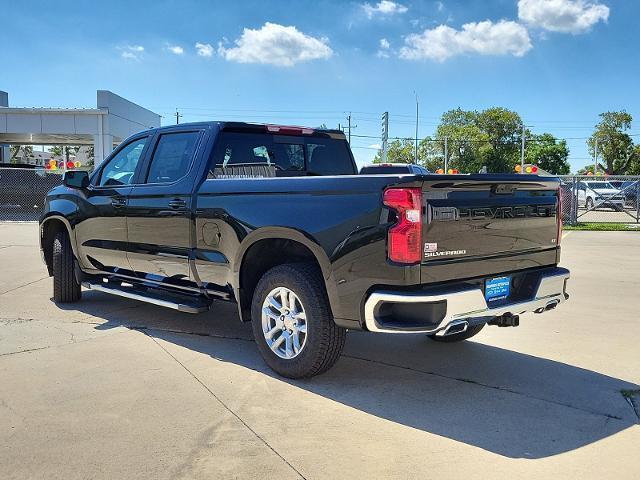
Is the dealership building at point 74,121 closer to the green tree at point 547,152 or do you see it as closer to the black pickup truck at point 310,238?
the black pickup truck at point 310,238

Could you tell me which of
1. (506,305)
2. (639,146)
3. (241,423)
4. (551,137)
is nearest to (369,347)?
(506,305)

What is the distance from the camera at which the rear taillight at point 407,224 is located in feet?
11.8

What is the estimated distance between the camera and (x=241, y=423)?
3629 millimetres

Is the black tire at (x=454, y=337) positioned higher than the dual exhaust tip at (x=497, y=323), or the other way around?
the dual exhaust tip at (x=497, y=323)

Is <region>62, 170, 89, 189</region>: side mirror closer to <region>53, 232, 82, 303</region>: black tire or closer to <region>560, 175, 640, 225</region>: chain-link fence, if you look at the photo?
<region>53, 232, 82, 303</region>: black tire

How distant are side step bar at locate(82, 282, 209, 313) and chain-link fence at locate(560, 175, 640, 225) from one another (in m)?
14.7

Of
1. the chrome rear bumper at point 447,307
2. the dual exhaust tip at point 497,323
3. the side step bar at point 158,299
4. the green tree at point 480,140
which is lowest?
the side step bar at point 158,299

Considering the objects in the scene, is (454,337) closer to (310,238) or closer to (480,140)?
(310,238)

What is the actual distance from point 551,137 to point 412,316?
266 feet

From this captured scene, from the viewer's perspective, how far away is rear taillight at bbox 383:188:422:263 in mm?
3592

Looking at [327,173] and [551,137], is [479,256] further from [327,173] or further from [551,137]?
[551,137]

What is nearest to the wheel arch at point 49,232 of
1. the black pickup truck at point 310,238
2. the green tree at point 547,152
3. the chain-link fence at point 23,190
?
the black pickup truck at point 310,238

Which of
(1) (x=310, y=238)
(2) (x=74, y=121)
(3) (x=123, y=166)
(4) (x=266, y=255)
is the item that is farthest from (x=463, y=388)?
(2) (x=74, y=121)

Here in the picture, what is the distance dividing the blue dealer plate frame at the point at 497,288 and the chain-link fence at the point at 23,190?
69.9ft
